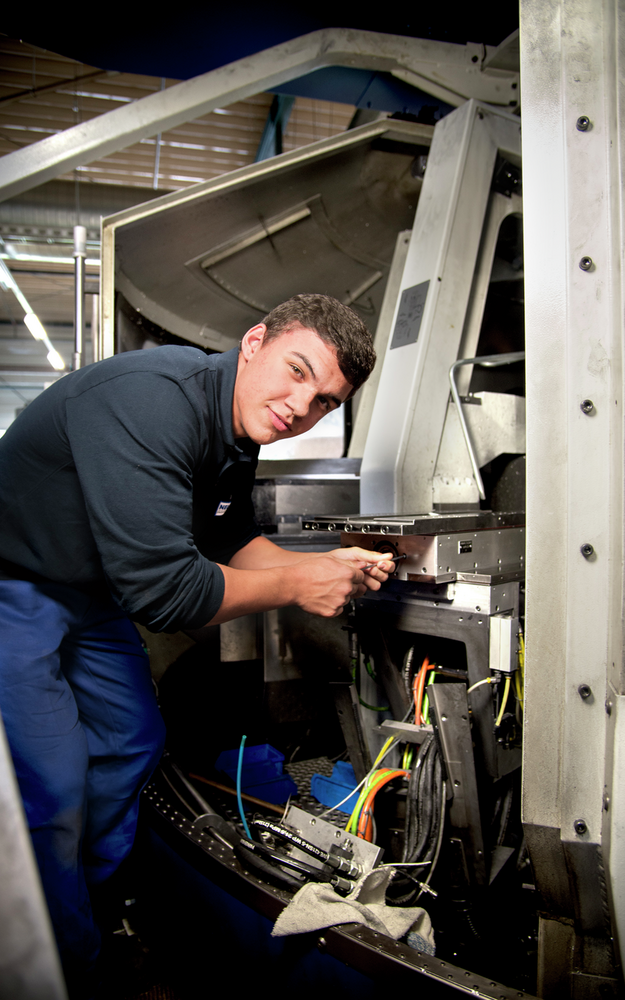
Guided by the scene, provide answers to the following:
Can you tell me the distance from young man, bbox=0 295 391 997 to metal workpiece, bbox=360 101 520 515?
616 mm

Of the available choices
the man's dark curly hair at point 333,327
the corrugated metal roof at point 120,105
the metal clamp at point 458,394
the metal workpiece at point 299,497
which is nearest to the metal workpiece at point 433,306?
the metal clamp at point 458,394

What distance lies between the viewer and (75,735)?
4.36ft

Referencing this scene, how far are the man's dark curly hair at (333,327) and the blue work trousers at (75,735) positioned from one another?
80 centimetres

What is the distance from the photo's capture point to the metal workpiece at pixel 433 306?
198 cm

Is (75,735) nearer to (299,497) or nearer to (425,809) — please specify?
(425,809)

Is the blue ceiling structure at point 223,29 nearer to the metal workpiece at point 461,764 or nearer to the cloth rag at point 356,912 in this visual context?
the metal workpiece at point 461,764

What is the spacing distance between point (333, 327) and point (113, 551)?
2.18 ft

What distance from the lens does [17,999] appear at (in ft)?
1.31

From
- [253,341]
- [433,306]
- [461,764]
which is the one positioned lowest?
[461,764]

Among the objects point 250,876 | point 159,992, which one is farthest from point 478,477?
point 159,992

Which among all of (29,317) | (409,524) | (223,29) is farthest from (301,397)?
(29,317)

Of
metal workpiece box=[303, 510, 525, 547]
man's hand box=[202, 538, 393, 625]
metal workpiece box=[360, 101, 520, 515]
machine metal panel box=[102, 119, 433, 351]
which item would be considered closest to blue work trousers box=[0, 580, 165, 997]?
man's hand box=[202, 538, 393, 625]

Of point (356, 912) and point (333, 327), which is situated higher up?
point (333, 327)

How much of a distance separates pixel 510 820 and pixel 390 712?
0.45 meters
